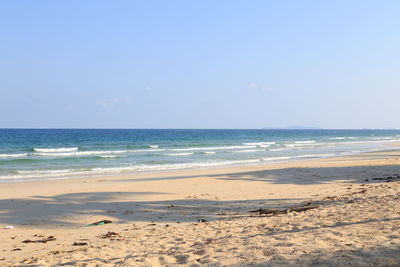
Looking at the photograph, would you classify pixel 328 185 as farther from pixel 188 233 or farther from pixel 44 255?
pixel 44 255

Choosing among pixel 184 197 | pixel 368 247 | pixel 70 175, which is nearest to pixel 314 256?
pixel 368 247

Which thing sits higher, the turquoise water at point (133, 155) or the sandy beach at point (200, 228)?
the sandy beach at point (200, 228)

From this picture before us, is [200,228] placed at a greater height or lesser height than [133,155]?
greater

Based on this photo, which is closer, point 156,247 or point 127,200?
point 156,247

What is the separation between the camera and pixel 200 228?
6.82 metres

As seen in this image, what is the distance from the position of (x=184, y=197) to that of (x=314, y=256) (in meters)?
6.90

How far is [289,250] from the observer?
4.72m

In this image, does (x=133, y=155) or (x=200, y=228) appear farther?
(x=133, y=155)

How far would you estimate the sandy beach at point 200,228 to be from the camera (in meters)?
4.68

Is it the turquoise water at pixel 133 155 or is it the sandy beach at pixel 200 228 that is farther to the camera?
the turquoise water at pixel 133 155

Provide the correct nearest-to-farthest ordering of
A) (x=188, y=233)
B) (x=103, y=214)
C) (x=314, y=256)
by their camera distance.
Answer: (x=314, y=256)
(x=188, y=233)
(x=103, y=214)

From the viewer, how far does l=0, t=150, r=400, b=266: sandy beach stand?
4.68 m

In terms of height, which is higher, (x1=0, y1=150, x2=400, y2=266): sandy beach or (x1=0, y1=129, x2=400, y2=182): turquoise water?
(x1=0, y1=150, x2=400, y2=266): sandy beach

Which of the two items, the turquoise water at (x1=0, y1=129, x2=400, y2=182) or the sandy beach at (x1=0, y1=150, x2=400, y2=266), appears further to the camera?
the turquoise water at (x1=0, y1=129, x2=400, y2=182)
